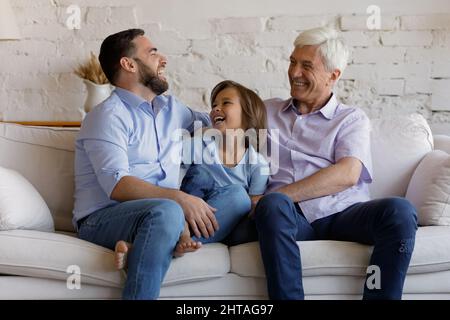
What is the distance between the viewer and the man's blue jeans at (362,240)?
193 centimetres

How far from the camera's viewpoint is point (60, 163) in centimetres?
245

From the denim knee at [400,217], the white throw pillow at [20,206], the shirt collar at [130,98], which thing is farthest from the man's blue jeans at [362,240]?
the white throw pillow at [20,206]

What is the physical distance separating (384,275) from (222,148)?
72 centimetres

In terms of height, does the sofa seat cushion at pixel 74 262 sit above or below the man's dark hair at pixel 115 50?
below

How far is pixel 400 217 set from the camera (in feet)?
6.47

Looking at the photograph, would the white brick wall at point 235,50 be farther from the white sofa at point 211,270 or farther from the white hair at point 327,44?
the white sofa at point 211,270

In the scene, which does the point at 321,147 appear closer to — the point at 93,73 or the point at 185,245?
the point at 185,245

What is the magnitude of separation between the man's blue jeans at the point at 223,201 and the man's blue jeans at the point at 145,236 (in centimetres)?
20

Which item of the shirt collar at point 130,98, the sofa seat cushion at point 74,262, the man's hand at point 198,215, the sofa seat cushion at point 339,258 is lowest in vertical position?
the sofa seat cushion at point 339,258

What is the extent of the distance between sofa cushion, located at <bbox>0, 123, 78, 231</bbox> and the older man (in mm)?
770

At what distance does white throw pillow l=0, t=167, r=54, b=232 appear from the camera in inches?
81.1

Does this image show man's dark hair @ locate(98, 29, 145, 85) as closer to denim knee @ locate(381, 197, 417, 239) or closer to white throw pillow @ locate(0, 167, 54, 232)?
white throw pillow @ locate(0, 167, 54, 232)

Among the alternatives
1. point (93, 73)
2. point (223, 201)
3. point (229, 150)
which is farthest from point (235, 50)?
point (223, 201)
